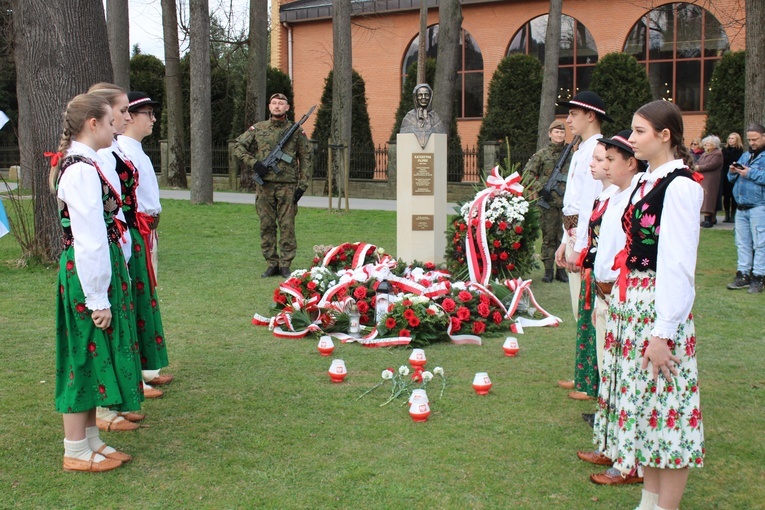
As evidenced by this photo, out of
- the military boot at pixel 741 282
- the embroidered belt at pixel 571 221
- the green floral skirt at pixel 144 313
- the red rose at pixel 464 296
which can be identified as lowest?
the military boot at pixel 741 282

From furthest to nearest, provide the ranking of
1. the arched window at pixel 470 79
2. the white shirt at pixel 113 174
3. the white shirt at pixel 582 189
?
1. the arched window at pixel 470 79
2. the white shirt at pixel 582 189
3. the white shirt at pixel 113 174

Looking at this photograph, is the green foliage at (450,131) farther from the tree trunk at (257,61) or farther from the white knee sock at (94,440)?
the white knee sock at (94,440)

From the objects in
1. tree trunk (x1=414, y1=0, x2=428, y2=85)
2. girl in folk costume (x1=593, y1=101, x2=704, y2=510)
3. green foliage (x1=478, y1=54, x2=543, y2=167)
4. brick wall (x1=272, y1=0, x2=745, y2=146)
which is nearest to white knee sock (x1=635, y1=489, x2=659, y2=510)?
girl in folk costume (x1=593, y1=101, x2=704, y2=510)

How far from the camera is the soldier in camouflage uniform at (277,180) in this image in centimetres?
1078

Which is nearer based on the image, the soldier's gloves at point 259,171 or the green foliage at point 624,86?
the soldier's gloves at point 259,171

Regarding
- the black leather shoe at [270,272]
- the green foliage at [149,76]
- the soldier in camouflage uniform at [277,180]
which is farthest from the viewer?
the green foliage at [149,76]

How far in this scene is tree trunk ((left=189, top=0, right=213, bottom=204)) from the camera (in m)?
20.3

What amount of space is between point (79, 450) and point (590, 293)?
326 centimetres

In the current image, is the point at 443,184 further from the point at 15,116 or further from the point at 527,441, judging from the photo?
the point at 15,116

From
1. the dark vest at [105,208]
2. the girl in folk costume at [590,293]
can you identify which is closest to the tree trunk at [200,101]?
the girl in folk costume at [590,293]

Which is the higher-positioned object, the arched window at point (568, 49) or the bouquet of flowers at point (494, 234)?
the arched window at point (568, 49)

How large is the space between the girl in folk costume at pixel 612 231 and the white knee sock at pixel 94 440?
108 inches

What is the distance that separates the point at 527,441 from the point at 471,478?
723 millimetres

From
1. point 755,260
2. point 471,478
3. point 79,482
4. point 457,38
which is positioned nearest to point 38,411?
point 79,482
